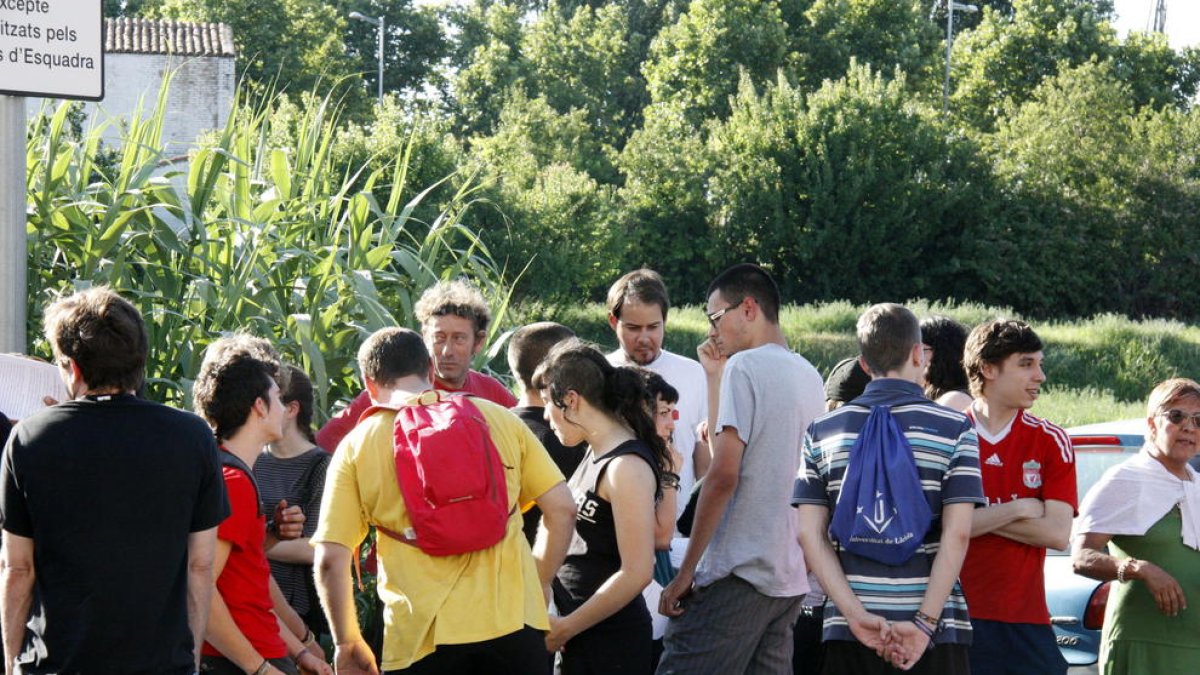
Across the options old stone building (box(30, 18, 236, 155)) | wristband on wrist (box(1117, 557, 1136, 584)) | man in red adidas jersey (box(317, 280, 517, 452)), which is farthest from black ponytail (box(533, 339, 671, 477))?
old stone building (box(30, 18, 236, 155))

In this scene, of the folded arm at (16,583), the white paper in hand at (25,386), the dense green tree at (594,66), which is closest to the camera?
the folded arm at (16,583)

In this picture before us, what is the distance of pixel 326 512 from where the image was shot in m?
4.07

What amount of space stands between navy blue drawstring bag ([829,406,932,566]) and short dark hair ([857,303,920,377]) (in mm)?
217

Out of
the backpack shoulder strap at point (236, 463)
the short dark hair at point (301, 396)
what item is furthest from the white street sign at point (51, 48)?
the backpack shoulder strap at point (236, 463)

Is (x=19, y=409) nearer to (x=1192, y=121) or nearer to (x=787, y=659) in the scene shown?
(x=787, y=659)

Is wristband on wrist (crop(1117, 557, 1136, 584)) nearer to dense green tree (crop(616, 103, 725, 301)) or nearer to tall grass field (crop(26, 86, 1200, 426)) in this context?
tall grass field (crop(26, 86, 1200, 426))

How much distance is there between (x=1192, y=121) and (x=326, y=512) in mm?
46825

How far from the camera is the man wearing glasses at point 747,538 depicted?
489 centimetres

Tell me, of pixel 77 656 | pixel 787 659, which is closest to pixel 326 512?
pixel 77 656

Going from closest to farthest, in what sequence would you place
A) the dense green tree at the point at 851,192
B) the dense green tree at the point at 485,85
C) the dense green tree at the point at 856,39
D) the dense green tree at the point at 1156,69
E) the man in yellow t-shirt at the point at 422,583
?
the man in yellow t-shirt at the point at 422,583 < the dense green tree at the point at 851,192 < the dense green tree at the point at 1156,69 < the dense green tree at the point at 856,39 < the dense green tree at the point at 485,85

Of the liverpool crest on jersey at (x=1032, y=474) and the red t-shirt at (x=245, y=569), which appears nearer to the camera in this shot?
the red t-shirt at (x=245, y=569)

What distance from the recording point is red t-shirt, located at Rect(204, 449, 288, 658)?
3.93m

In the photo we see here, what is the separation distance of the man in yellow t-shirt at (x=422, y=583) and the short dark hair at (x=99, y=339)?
72 centimetres

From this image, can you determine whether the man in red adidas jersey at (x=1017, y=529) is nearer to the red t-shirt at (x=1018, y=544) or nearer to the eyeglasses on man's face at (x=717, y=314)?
the red t-shirt at (x=1018, y=544)
